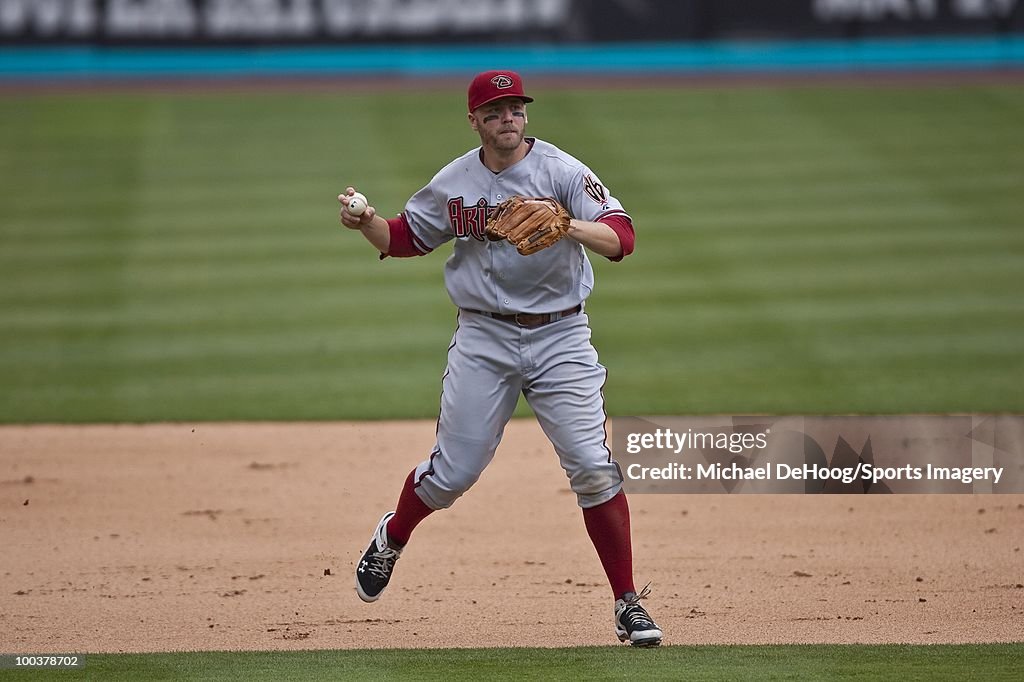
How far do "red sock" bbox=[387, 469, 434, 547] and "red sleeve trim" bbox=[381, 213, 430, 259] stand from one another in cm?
86

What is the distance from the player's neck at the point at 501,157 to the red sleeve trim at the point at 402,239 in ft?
1.41

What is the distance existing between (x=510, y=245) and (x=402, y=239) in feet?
1.82

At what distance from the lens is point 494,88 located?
5031mm

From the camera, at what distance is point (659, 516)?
7.18m

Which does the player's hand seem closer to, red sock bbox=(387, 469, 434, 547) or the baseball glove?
the baseball glove

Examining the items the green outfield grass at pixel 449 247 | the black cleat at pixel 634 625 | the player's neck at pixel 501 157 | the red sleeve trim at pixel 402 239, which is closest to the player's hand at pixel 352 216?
the red sleeve trim at pixel 402 239

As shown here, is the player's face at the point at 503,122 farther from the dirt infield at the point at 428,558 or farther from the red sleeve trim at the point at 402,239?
the dirt infield at the point at 428,558

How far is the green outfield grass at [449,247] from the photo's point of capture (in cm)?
993

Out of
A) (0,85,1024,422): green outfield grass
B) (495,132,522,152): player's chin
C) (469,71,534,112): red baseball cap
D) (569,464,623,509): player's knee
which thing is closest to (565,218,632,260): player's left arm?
(495,132,522,152): player's chin

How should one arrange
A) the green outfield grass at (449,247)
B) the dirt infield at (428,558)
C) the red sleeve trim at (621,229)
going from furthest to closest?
1. the green outfield grass at (449,247)
2. the dirt infield at (428,558)
3. the red sleeve trim at (621,229)

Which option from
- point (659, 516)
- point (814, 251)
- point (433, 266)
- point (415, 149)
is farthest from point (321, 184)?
point (659, 516)

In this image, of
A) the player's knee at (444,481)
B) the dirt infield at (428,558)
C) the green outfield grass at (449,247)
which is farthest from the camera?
the green outfield grass at (449,247)

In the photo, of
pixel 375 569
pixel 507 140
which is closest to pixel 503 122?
pixel 507 140

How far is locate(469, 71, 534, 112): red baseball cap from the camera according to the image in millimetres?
5027
